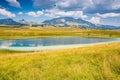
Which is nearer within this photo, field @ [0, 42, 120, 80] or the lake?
field @ [0, 42, 120, 80]

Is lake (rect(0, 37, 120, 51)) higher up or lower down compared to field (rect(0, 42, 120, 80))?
lower down

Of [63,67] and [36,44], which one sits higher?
[63,67]

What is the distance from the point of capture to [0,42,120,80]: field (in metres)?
17.0

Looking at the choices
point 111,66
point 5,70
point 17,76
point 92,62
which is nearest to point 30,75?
point 17,76

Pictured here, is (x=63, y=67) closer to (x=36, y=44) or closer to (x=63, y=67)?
(x=63, y=67)

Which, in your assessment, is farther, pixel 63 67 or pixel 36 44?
pixel 36 44

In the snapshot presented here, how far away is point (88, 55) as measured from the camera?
21766 millimetres

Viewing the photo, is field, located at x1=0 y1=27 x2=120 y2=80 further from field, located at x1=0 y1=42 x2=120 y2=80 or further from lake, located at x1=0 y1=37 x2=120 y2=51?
lake, located at x1=0 y1=37 x2=120 y2=51

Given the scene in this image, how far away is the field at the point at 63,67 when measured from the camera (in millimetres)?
17031

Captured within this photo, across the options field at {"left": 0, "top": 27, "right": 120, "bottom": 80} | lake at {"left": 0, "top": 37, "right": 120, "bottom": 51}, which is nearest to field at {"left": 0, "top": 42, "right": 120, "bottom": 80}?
field at {"left": 0, "top": 27, "right": 120, "bottom": 80}

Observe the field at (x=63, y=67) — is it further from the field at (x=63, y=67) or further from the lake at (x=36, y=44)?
the lake at (x=36, y=44)

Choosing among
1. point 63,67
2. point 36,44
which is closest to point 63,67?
point 63,67

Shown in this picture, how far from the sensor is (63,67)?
61.5 ft

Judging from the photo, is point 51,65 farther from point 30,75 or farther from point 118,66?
point 118,66
